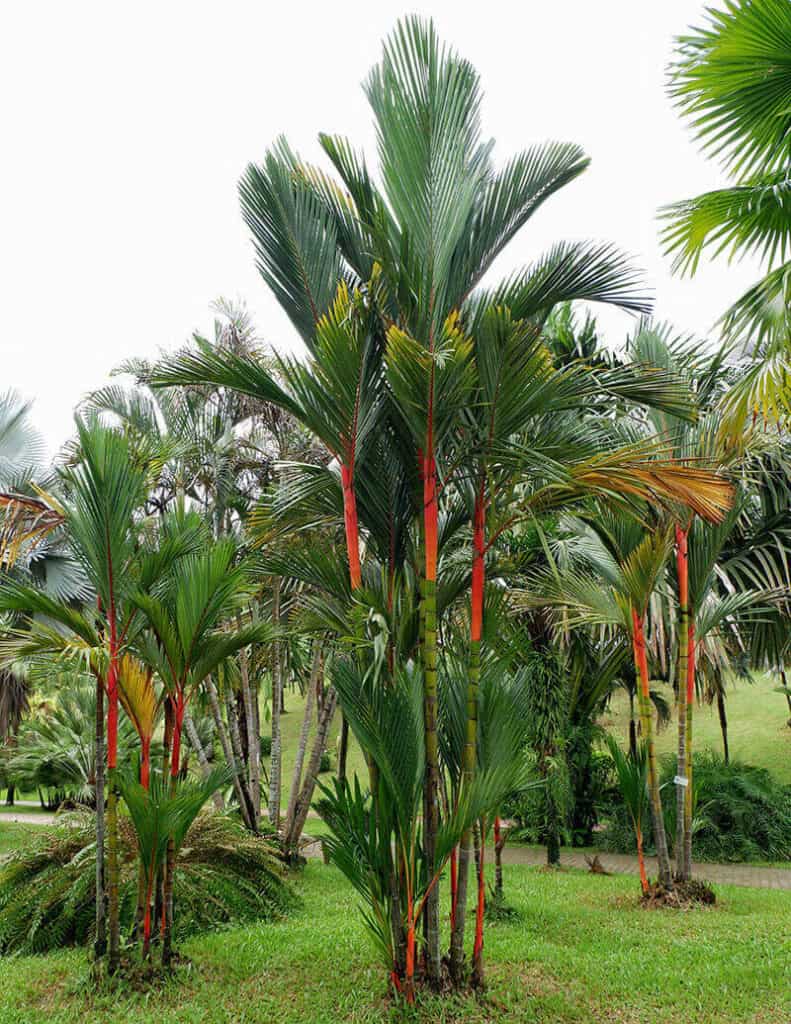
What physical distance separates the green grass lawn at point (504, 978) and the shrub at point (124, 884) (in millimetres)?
303

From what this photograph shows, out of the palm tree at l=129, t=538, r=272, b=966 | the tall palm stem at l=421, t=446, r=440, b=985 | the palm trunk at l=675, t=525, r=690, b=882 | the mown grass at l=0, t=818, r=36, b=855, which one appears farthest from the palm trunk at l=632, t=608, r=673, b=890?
the mown grass at l=0, t=818, r=36, b=855

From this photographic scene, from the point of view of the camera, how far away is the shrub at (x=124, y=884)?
242 inches

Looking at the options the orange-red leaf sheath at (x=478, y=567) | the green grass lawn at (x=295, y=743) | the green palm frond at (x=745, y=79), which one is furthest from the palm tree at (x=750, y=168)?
the green grass lawn at (x=295, y=743)

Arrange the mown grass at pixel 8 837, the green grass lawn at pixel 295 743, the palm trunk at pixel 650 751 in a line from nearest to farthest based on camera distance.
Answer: the palm trunk at pixel 650 751
the mown grass at pixel 8 837
the green grass lawn at pixel 295 743

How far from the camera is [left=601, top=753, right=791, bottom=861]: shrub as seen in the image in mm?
11516

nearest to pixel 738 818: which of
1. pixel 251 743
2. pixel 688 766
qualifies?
pixel 688 766

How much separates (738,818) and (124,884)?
9.03 meters

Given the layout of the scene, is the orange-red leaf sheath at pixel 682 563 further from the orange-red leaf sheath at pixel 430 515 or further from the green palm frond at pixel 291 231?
the green palm frond at pixel 291 231

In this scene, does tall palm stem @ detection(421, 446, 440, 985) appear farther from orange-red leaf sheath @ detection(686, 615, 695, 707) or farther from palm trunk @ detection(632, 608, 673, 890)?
orange-red leaf sheath @ detection(686, 615, 695, 707)

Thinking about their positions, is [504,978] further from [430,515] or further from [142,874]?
[430,515]

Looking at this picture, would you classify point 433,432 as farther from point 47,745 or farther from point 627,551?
point 47,745

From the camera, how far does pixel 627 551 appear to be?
7254 millimetres

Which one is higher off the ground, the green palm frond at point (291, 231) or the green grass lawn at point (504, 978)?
the green palm frond at point (291, 231)

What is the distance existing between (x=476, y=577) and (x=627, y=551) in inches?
121
